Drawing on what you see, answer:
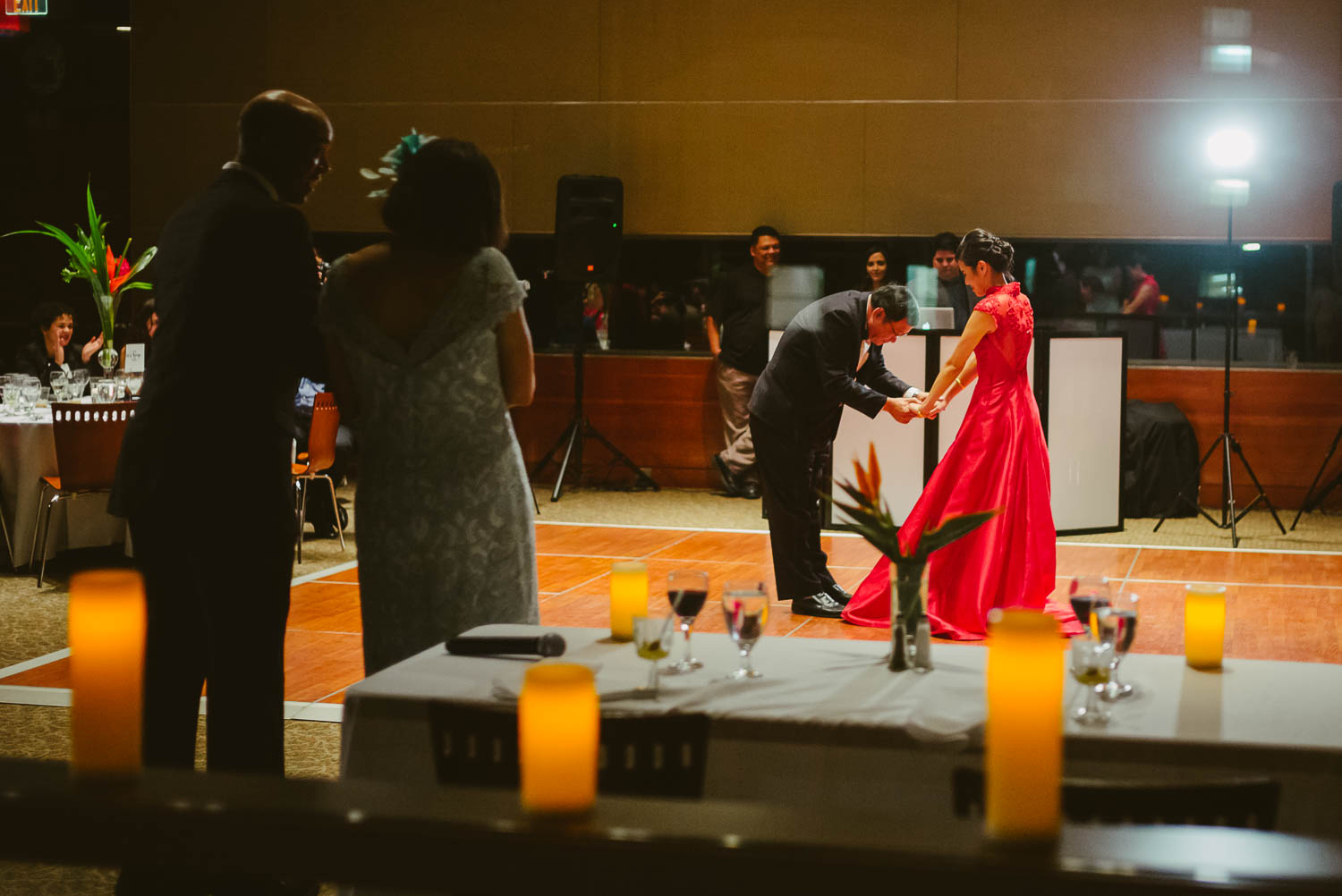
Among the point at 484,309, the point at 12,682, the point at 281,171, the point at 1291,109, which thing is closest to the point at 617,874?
the point at 484,309

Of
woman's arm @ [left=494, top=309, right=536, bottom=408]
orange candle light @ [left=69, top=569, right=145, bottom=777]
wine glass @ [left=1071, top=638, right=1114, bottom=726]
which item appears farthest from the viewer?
woman's arm @ [left=494, top=309, right=536, bottom=408]

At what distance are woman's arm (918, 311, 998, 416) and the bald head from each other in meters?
3.20

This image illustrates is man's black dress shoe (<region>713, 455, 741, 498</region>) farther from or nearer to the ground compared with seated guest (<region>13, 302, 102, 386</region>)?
nearer to the ground

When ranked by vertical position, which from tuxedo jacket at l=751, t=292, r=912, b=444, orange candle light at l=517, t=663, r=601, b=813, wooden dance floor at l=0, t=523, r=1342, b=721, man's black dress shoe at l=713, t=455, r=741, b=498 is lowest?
wooden dance floor at l=0, t=523, r=1342, b=721

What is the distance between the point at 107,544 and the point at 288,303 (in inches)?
183

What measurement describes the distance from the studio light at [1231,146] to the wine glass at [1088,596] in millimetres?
6054

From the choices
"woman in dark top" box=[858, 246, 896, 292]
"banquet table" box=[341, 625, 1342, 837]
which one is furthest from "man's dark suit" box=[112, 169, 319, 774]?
"woman in dark top" box=[858, 246, 896, 292]

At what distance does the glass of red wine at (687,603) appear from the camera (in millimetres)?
2182

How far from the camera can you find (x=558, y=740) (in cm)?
117

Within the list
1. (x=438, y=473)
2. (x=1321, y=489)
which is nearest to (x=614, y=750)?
Result: (x=438, y=473)

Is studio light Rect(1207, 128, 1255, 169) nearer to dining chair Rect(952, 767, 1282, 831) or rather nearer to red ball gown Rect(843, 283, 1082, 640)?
red ball gown Rect(843, 283, 1082, 640)

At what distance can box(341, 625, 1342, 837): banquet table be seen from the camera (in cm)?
177

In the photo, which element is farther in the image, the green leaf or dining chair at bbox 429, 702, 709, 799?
the green leaf

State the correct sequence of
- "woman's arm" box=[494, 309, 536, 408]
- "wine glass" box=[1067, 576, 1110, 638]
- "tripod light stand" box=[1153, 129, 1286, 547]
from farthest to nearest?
"tripod light stand" box=[1153, 129, 1286, 547], "woman's arm" box=[494, 309, 536, 408], "wine glass" box=[1067, 576, 1110, 638]
